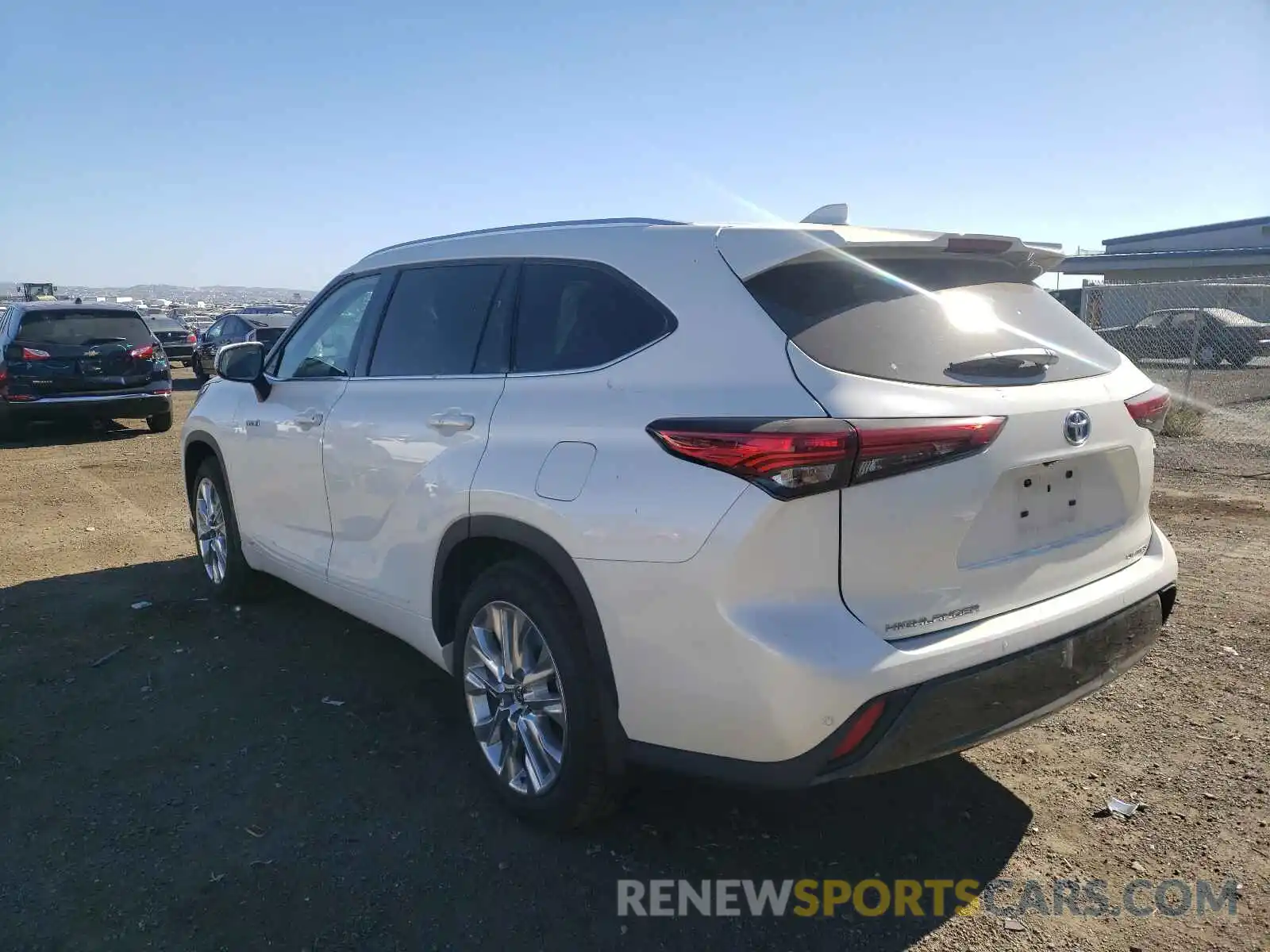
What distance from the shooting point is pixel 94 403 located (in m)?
12.1

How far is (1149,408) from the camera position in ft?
10.0

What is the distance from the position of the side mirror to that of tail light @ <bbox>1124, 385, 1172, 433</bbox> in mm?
3848

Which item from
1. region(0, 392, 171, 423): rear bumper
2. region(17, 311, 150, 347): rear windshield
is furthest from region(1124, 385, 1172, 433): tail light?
region(17, 311, 150, 347): rear windshield

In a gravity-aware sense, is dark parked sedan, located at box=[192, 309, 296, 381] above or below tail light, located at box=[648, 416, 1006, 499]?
below

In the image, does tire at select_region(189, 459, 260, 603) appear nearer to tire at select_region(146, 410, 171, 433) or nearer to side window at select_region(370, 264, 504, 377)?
side window at select_region(370, 264, 504, 377)

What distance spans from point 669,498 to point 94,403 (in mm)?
11929

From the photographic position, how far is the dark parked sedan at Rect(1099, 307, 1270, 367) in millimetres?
19547

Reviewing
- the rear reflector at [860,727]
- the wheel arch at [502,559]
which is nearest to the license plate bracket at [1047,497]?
the rear reflector at [860,727]

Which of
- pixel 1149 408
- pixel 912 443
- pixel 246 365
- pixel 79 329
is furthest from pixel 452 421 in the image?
pixel 79 329

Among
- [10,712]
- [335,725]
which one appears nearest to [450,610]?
[335,725]

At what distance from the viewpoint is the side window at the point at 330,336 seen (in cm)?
429

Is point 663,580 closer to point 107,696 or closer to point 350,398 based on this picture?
point 350,398

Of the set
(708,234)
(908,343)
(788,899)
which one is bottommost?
(788,899)

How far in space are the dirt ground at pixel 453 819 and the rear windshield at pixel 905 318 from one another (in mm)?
1480
